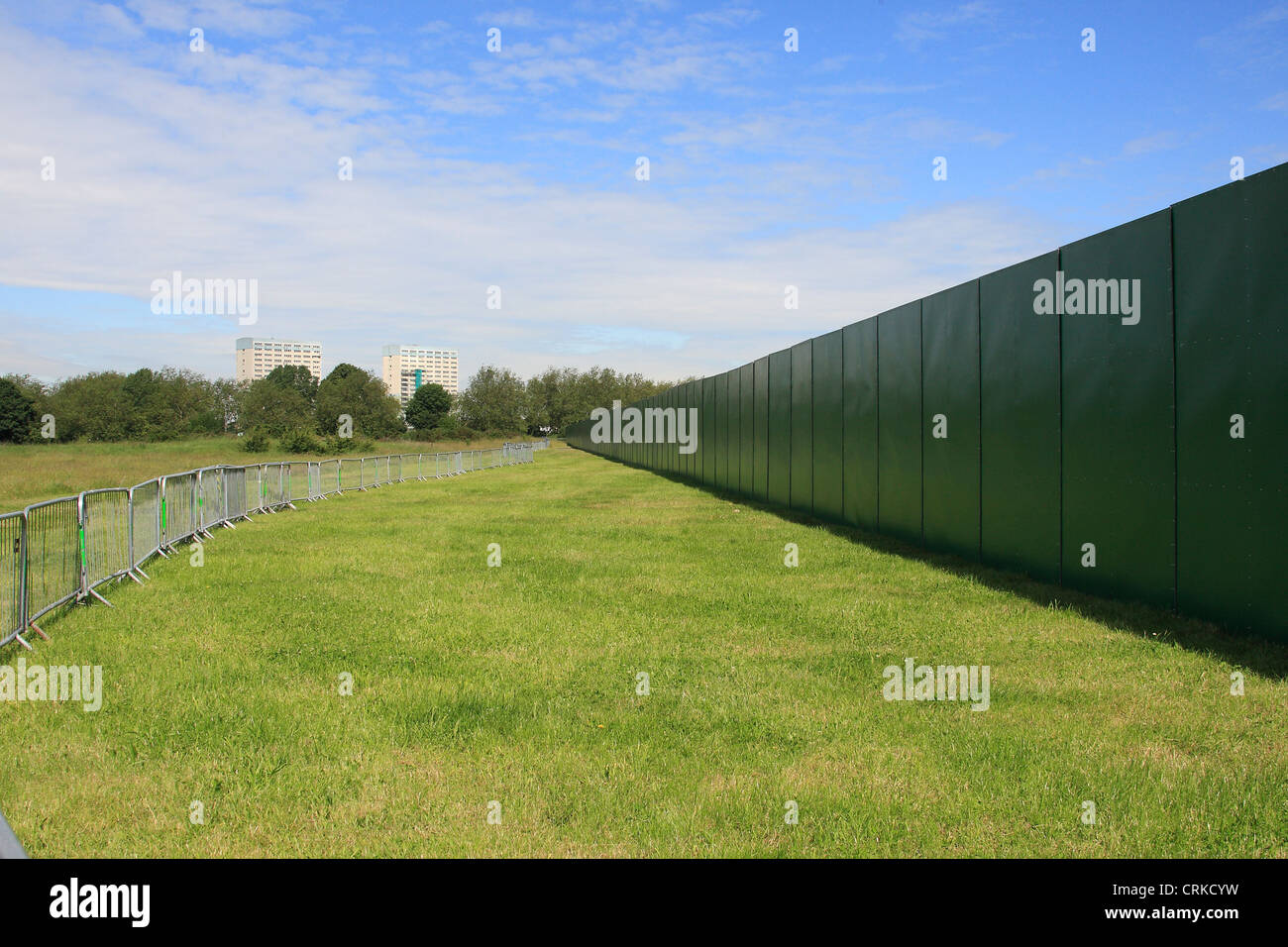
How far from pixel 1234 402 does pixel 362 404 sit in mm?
117013

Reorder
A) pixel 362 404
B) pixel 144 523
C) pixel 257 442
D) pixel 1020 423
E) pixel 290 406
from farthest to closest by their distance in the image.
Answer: pixel 362 404, pixel 290 406, pixel 257 442, pixel 144 523, pixel 1020 423

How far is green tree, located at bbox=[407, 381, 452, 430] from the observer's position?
161000 millimetres

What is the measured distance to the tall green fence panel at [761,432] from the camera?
24.7 m

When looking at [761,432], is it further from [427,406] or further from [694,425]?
[427,406]

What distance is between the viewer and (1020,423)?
11.5 m

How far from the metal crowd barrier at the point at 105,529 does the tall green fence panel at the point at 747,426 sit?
12.8 metres

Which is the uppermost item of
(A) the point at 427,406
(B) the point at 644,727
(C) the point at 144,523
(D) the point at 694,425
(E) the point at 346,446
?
(A) the point at 427,406

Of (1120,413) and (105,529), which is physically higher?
(1120,413)

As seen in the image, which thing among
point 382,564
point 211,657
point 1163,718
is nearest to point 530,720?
point 211,657

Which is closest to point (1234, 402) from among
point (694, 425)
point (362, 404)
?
point (694, 425)

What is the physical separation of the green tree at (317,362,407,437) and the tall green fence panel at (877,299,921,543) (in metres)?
99.4

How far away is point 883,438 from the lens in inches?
631
